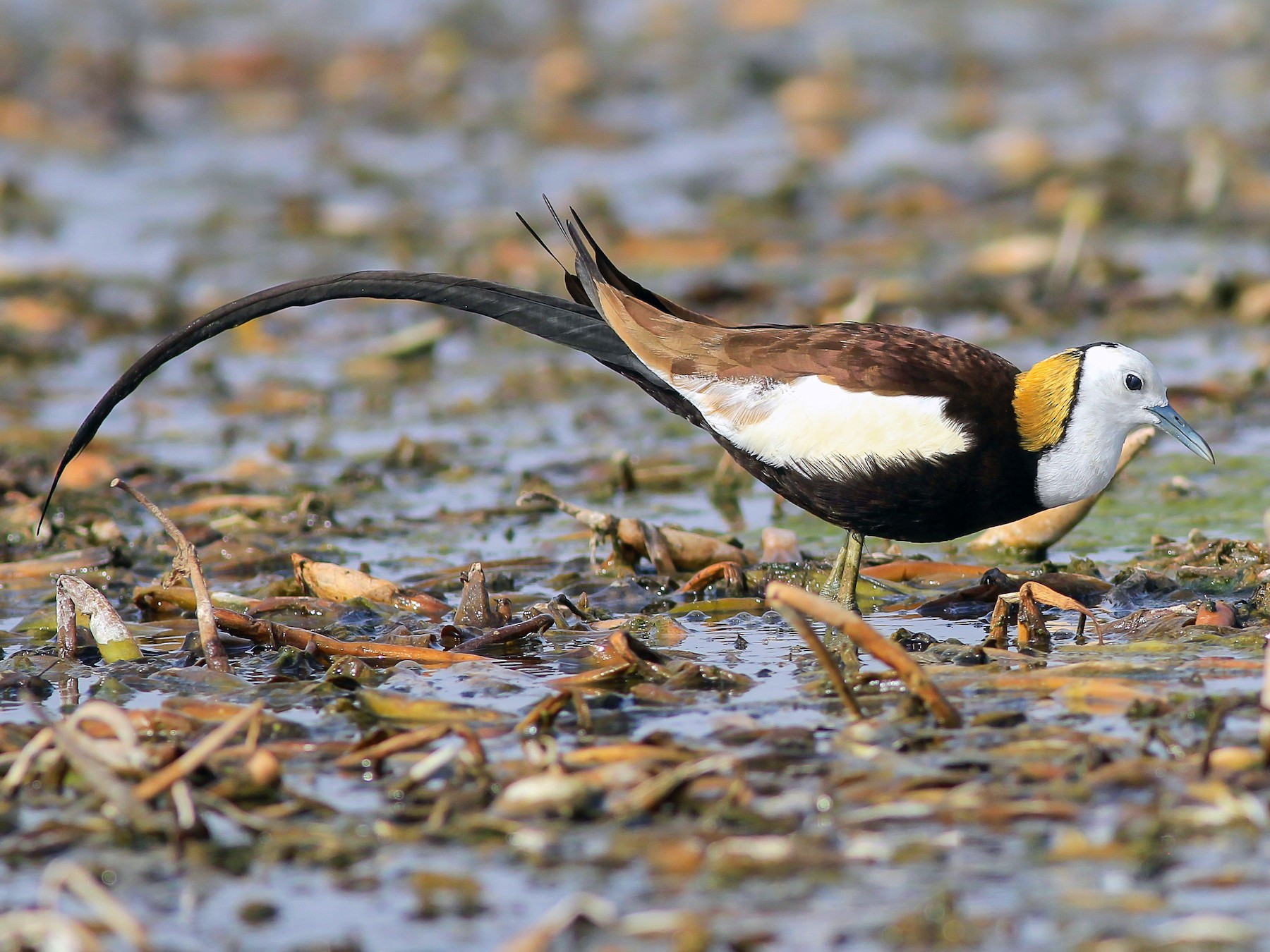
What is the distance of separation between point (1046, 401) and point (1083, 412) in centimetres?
13

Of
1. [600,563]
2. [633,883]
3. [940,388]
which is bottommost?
[633,883]

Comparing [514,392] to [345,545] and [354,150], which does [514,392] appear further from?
[354,150]

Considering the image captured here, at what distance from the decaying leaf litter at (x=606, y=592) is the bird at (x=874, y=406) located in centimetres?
43

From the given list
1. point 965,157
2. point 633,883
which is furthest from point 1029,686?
point 965,157

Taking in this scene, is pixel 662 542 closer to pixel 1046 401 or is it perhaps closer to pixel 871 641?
pixel 1046 401

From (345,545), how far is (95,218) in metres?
8.49

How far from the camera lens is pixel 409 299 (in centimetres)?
612

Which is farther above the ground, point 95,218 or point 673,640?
point 95,218

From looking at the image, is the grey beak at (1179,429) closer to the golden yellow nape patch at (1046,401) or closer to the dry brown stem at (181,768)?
the golden yellow nape patch at (1046,401)

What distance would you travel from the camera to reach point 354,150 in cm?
1739

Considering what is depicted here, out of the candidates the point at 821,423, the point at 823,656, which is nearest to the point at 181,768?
the point at 823,656

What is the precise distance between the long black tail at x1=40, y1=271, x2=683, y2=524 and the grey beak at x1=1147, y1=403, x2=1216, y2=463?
5.54ft

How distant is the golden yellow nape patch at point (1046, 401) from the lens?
588cm

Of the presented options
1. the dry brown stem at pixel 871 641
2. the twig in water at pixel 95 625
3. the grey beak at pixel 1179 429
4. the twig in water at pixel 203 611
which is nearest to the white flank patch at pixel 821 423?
the grey beak at pixel 1179 429
